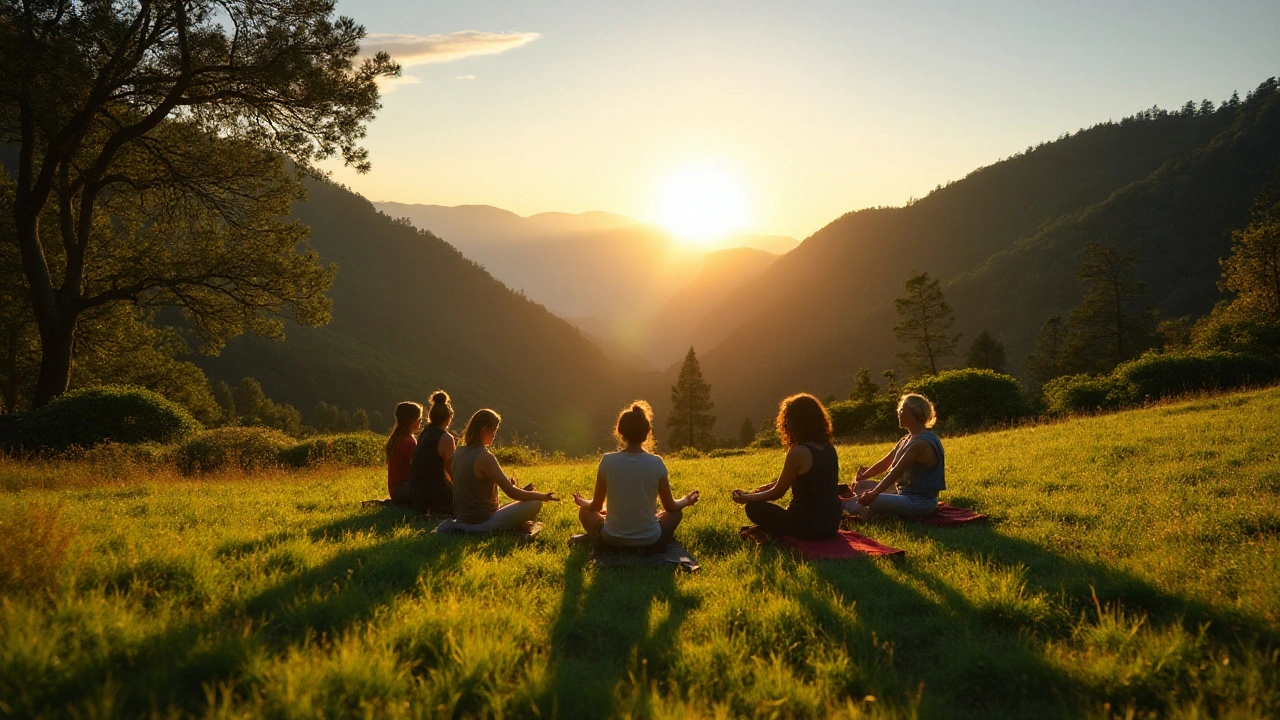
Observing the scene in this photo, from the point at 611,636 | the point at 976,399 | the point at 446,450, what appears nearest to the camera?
the point at 611,636

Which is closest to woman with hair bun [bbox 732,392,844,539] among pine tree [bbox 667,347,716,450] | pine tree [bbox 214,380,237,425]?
pine tree [bbox 667,347,716,450]

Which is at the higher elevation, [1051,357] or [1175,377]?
[1051,357]

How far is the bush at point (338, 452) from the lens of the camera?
53.6 ft

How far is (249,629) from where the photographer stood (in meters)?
3.62

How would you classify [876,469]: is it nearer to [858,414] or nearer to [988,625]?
[988,625]

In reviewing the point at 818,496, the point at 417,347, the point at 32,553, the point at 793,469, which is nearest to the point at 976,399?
the point at 818,496

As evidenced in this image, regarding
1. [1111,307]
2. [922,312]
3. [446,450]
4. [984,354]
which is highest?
[922,312]

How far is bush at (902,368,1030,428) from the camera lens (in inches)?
938

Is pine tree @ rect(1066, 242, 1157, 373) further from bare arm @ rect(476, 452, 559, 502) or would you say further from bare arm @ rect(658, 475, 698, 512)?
bare arm @ rect(476, 452, 559, 502)

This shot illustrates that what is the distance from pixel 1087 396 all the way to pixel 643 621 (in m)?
24.4

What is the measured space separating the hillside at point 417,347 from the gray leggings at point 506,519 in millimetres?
107251

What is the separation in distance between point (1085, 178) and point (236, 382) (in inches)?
8588

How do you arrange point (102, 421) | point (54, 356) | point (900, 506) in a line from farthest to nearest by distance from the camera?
point (54, 356)
point (102, 421)
point (900, 506)

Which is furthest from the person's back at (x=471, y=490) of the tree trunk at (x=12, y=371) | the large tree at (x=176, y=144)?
the tree trunk at (x=12, y=371)
